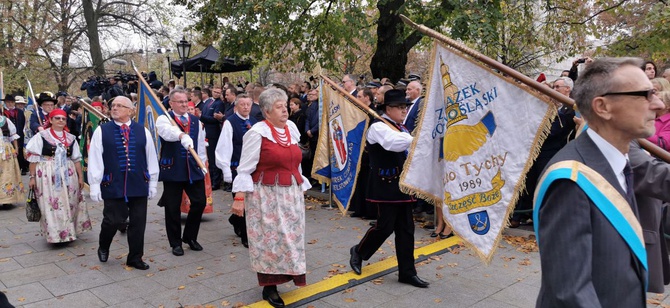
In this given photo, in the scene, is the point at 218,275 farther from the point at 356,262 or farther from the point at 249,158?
the point at 249,158

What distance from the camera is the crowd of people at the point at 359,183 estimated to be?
1796 mm

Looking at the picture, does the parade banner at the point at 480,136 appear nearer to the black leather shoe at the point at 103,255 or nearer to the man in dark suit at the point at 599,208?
the man in dark suit at the point at 599,208

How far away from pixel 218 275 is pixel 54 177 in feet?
9.78

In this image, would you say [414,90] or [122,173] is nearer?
[122,173]

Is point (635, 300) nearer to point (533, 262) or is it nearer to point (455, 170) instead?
point (455, 170)

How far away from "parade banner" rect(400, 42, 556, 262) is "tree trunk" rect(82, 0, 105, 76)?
23.7 meters


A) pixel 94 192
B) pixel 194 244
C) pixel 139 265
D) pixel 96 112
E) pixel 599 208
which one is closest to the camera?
pixel 599 208

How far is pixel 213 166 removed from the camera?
1080cm

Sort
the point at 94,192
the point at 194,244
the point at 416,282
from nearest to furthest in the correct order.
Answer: the point at 416,282 < the point at 94,192 < the point at 194,244

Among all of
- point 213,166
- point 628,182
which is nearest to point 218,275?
point 628,182

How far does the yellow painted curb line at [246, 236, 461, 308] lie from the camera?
4.71 meters

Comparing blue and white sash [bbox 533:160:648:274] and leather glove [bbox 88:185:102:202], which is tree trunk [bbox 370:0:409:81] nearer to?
leather glove [bbox 88:185:102:202]

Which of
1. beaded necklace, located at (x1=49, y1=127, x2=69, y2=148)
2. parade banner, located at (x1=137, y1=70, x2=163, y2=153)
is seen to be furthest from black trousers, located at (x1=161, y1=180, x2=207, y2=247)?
beaded necklace, located at (x1=49, y1=127, x2=69, y2=148)

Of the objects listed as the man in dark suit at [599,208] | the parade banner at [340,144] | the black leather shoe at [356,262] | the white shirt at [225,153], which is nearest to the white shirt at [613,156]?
the man in dark suit at [599,208]
